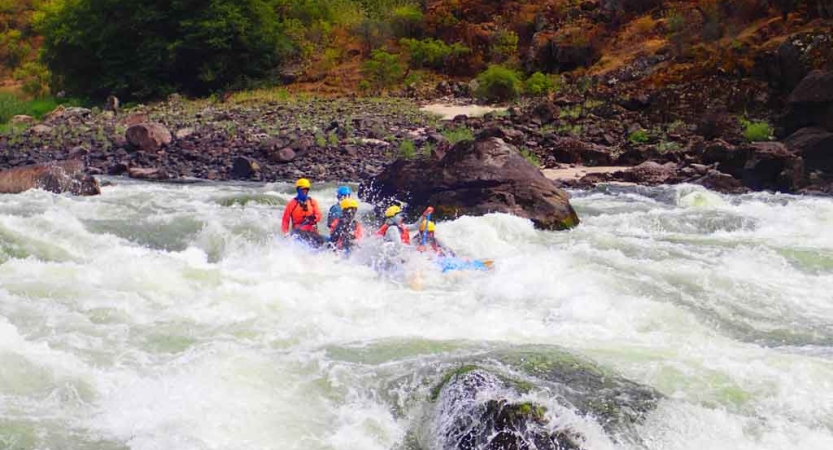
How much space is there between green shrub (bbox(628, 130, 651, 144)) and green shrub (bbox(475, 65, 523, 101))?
28.7 feet

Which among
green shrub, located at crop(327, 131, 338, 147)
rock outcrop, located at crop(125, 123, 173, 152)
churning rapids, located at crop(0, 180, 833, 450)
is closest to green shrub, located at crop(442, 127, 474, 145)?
green shrub, located at crop(327, 131, 338, 147)

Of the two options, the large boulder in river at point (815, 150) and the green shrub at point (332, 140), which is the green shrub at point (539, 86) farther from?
the large boulder in river at point (815, 150)

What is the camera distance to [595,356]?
23.6 feet

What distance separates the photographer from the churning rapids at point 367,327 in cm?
589

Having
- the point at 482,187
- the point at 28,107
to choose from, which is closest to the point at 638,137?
the point at 482,187

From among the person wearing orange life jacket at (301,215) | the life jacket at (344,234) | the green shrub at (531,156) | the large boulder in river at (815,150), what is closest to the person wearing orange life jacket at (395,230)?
the life jacket at (344,234)

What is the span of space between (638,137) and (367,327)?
48.3ft

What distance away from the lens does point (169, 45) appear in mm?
35844

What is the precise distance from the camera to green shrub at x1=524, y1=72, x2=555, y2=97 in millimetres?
30031

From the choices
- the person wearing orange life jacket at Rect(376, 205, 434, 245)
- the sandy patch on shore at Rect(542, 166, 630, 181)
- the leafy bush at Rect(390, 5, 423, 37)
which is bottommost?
Answer: the sandy patch on shore at Rect(542, 166, 630, 181)

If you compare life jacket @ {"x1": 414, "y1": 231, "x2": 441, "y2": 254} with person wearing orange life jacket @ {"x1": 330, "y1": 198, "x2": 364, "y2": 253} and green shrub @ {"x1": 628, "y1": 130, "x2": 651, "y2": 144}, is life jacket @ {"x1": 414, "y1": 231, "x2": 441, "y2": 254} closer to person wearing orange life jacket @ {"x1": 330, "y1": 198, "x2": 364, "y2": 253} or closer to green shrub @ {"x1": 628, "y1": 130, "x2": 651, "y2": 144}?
person wearing orange life jacket @ {"x1": 330, "y1": 198, "x2": 364, "y2": 253}

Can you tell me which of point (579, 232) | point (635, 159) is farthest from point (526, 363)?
point (635, 159)

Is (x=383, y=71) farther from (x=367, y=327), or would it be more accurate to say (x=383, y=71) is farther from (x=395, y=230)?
(x=367, y=327)

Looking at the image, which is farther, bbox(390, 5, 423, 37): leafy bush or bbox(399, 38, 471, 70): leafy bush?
bbox(390, 5, 423, 37): leafy bush
